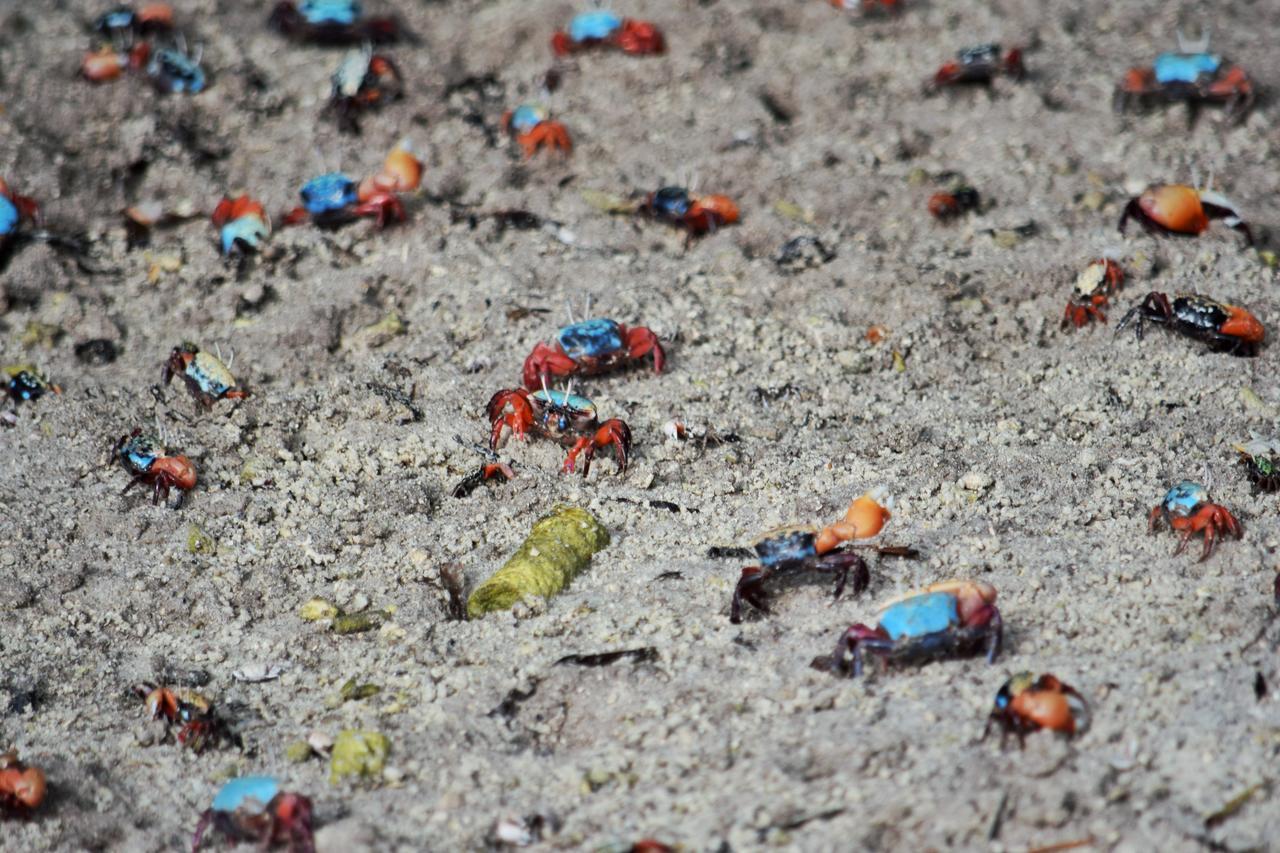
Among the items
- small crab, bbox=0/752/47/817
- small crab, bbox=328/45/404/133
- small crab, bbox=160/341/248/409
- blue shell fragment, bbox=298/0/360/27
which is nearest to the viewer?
small crab, bbox=0/752/47/817

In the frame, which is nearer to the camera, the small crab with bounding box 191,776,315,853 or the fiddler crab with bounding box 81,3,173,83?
the small crab with bounding box 191,776,315,853

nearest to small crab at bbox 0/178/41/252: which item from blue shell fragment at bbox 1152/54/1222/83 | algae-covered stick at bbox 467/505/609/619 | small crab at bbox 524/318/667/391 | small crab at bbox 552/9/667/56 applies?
small crab at bbox 524/318/667/391

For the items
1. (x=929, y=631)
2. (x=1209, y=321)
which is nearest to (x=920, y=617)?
(x=929, y=631)

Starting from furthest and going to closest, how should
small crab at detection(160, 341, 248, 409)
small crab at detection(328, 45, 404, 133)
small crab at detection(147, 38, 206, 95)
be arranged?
1. small crab at detection(147, 38, 206, 95)
2. small crab at detection(328, 45, 404, 133)
3. small crab at detection(160, 341, 248, 409)

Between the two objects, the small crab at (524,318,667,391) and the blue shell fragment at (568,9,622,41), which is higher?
the blue shell fragment at (568,9,622,41)

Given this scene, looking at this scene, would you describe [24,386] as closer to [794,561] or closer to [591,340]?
[591,340]

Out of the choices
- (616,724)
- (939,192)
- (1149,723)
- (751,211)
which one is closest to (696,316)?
(751,211)

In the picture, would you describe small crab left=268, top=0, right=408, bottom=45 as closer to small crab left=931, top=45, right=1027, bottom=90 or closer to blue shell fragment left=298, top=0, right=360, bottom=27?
blue shell fragment left=298, top=0, right=360, bottom=27

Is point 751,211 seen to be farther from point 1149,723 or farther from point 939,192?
point 1149,723
